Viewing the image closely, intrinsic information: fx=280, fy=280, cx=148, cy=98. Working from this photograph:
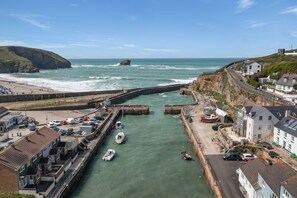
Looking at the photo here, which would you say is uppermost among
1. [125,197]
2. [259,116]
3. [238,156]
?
[259,116]

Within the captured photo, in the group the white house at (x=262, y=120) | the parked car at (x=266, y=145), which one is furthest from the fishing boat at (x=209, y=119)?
the parked car at (x=266, y=145)

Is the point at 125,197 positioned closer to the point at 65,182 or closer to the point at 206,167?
the point at 65,182

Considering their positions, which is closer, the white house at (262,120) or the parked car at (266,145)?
the parked car at (266,145)

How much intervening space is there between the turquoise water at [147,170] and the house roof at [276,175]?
19.7 feet

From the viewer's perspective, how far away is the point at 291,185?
17.5m

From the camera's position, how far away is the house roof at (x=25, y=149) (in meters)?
22.9

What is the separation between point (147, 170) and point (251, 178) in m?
11.6

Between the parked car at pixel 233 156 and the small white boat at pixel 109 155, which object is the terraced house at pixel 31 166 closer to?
the small white boat at pixel 109 155

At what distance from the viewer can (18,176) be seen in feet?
73.7

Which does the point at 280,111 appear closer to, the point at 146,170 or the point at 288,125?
the point at 288,125

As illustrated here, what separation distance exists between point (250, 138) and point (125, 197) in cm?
1693

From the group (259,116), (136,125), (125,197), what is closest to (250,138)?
(259,116)

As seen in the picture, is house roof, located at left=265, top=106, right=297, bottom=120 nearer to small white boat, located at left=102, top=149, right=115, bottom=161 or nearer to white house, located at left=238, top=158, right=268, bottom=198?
white house, located at left=238, top=158, right=268, bottom=198

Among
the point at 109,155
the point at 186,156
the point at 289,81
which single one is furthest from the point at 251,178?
the point at 289,81
